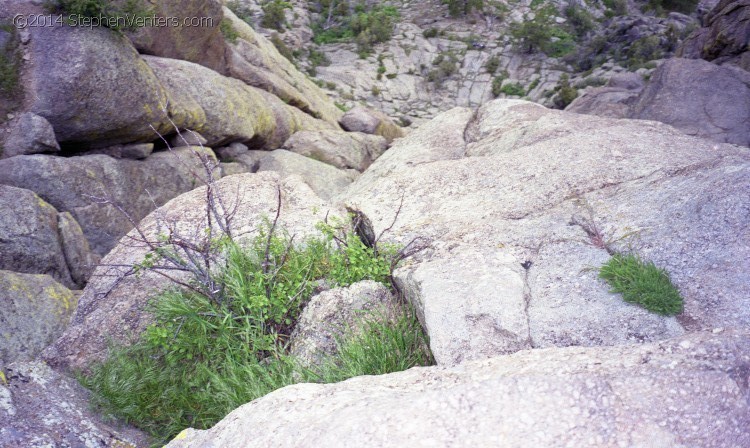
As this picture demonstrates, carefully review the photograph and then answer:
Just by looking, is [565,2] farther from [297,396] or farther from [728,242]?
[297,396]

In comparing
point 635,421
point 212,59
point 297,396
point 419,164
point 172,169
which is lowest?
point 172,169

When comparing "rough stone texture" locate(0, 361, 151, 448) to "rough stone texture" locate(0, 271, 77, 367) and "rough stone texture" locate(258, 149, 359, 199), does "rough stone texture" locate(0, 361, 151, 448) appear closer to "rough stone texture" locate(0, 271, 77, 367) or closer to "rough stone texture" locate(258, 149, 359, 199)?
"rough stone texture" locate(0, 271, 77, 367)

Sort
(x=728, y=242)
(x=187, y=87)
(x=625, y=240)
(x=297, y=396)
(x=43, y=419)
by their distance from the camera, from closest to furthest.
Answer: (x=297, y=396), (x=43, y=419), (x=728, y=242), (x=625, y=240), (x=187, y=87)

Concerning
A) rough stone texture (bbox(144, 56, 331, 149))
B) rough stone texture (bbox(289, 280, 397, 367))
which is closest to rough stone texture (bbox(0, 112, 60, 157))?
rough stone texture (bbox(144, 56, 331, 149))

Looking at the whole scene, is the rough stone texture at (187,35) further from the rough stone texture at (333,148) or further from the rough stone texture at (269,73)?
the rough stone texture at (333,148)

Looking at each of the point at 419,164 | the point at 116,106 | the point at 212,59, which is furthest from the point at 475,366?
the point at 212,59

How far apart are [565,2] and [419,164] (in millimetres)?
36125

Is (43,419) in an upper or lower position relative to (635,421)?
lower

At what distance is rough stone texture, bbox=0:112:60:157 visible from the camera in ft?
28.4

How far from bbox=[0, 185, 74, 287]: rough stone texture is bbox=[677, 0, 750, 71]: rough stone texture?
52.4ft

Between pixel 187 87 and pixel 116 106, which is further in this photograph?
pixel 187 87

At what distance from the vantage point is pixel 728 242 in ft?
14.9

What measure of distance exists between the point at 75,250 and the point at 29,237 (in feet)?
2.56

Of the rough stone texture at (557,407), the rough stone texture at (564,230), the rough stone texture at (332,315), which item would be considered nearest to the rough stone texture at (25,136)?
the rough stone texture at (564,230)
